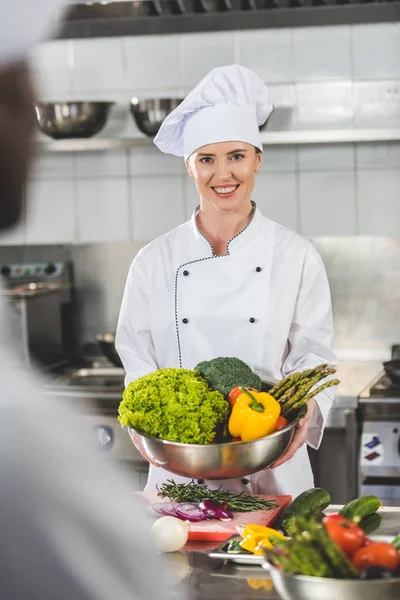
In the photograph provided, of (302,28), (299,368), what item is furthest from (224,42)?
(299,368)

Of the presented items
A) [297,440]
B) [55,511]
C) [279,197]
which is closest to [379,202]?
[279,197]

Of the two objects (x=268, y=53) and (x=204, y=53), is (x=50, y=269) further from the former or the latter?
(x=268, y=53)

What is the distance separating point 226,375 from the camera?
2.10 m

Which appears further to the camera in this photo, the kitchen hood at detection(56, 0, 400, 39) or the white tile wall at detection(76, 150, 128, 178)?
the white tile wall at detection(76, 150, 128, 178)

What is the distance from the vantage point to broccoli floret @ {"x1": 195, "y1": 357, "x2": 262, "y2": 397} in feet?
6.84

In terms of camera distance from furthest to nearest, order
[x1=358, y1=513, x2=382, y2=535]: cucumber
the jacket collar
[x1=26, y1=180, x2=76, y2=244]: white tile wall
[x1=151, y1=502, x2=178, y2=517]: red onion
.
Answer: [x1=26, y1=180, x2=76, y2=244]: white tile wall, the jacket collar, [x1=151, y1=502, x2=178, y2=517]: red onion, [x1=358, y1=513, x2=382, y2=535]: cucumber

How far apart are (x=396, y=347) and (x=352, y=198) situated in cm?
70

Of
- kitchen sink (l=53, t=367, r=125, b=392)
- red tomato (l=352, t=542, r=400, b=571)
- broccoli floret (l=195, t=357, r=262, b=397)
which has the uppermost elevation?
broccoli floret (l=195, t=357, r=262, b=397)

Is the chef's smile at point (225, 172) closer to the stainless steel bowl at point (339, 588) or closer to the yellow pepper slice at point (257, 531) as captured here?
the yellow pepper slice at point (257, 531)

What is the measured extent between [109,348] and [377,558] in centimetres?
279

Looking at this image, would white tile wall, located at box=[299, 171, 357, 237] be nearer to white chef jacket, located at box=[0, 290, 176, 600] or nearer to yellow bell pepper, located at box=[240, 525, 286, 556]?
yellow bell pepper, located at box=[240, 525, 286, 556]

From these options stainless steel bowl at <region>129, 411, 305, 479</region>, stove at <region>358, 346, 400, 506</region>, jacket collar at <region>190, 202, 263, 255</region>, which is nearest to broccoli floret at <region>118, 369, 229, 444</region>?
stainless steel bowl at <region>129, 411, 305, 479</region>

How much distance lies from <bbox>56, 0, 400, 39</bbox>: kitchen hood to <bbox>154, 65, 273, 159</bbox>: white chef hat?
1.28 m

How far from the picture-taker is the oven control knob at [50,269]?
14.4 feet
